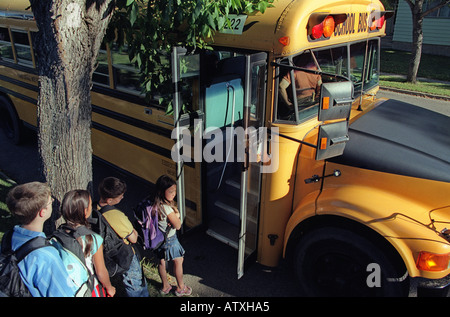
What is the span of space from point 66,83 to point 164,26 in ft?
3.12

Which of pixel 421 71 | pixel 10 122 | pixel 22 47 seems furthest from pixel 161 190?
pixel 421 71

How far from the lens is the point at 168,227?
3.19 m

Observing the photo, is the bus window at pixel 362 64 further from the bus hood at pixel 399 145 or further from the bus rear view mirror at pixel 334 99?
the bus rear view mirror at pixel 334 99

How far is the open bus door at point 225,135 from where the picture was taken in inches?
124

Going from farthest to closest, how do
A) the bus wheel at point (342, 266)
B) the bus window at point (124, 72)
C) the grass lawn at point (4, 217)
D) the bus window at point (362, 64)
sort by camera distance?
the grass lawn at point (4, 217) → the bus window at point (124, 72) → the bus window at point (362, 64) → the bus wheel at point (342, 266)

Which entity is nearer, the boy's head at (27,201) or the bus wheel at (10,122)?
the boy's head at (27,201)

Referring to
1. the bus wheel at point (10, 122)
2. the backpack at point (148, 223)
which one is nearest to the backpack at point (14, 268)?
the backpack at point (148, 223)

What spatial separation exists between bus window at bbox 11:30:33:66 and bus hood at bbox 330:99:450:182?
466 centimetres

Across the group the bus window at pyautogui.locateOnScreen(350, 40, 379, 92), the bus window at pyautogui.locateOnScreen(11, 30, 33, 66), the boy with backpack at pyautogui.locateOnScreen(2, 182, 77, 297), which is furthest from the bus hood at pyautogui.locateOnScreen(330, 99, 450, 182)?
the bus window at pyautogui.locateOnScreen(11, 30, 33, 66)

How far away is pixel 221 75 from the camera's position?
374 cm

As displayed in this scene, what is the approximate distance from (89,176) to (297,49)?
2.16m

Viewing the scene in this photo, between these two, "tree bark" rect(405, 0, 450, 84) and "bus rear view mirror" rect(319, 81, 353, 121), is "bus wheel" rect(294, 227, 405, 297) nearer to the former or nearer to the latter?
"bus rear view mirror" rect(319, 81, 353, 121)

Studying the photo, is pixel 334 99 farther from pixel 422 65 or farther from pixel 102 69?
pixel 422 65

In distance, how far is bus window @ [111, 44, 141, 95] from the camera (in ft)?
13.4
